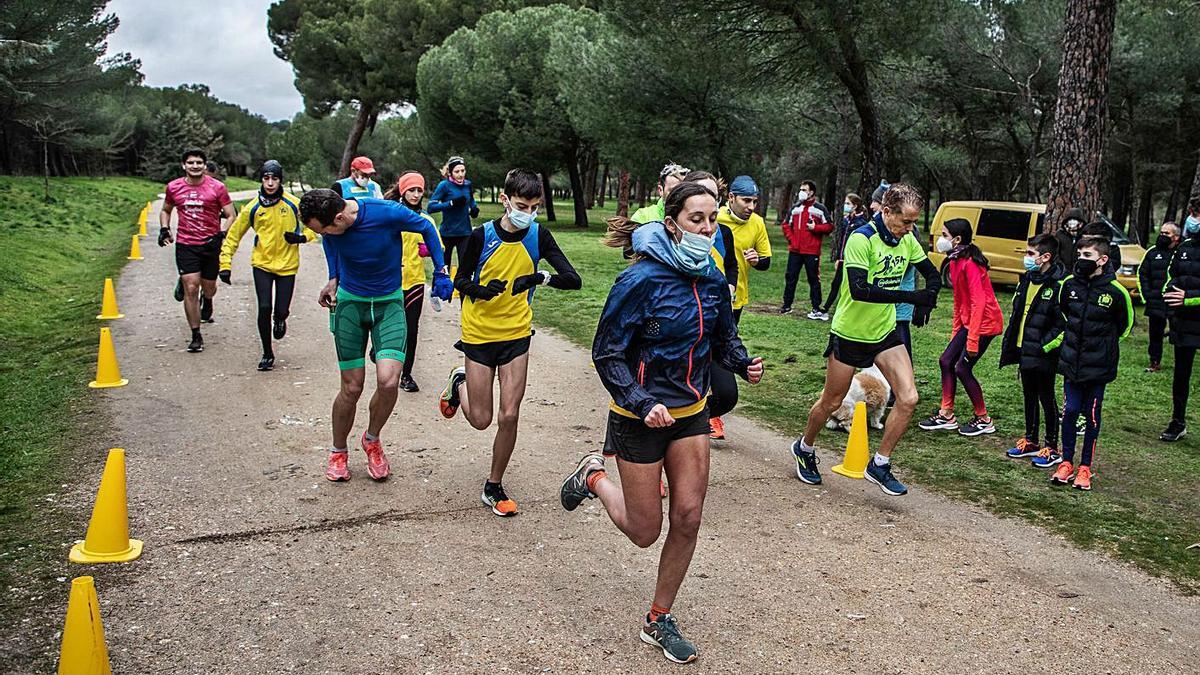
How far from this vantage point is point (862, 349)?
5.86 meters

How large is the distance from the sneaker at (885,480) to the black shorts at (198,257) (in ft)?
22.7

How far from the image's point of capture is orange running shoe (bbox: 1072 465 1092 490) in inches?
245

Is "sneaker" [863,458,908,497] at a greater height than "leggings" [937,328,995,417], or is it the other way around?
"leggings" [937,328,995,417]

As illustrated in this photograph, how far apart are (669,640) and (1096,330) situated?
3.99m

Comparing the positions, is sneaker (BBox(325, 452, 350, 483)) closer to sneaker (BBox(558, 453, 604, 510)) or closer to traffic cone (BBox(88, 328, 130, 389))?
sneaker (BBox(558, 453, 604, 510))

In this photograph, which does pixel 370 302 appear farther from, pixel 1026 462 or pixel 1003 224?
Result: pixel 1003 224

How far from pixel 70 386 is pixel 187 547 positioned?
431 cm

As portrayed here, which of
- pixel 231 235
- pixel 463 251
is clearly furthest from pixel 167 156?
pixel 463 251

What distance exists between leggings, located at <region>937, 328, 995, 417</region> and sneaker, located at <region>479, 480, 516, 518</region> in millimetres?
4061

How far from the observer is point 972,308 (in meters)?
7.23

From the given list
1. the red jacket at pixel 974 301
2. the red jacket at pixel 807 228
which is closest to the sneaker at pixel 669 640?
A: the red jacket at pixel 974 301

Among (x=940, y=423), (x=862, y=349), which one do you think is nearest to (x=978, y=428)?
(x=940, y=423)

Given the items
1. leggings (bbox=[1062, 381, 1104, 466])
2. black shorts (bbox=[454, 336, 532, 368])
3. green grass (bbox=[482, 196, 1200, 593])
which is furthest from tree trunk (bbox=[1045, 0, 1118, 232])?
black shorts (bbox=[454, 336, 532, 368])

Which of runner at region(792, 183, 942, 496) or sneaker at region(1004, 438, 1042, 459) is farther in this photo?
sneaker at region(1004, 438, 1042, 459)
